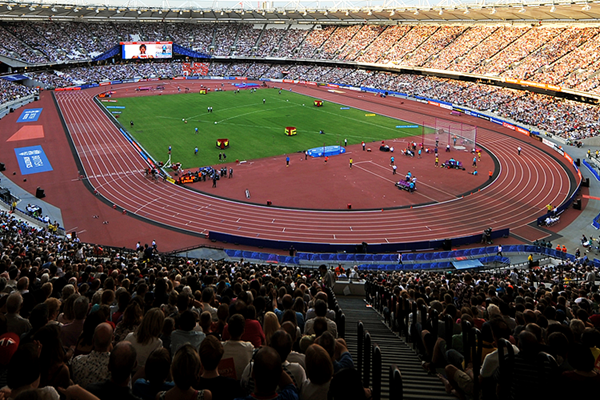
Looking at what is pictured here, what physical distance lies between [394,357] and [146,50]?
395 ft

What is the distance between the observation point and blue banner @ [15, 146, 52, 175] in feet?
150

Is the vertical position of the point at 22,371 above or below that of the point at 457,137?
below

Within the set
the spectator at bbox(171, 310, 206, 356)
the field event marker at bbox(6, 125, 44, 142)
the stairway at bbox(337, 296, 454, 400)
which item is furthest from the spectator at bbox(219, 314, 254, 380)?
the field event marker at bbox(6, 125, 44, 142)

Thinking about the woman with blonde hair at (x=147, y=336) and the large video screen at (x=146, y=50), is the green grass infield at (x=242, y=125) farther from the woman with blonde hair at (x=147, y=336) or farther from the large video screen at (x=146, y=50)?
the woman with blonde hair at (x=147, y=336)

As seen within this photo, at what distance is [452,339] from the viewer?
786cm

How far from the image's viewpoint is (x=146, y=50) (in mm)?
115562

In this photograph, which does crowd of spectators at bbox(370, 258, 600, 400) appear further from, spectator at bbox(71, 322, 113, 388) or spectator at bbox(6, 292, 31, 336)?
spectator at bbox(6, 292, 31, 336)

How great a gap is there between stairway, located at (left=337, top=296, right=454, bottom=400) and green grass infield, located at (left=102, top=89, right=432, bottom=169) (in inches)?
1439

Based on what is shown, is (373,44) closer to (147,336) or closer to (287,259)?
(287,259)

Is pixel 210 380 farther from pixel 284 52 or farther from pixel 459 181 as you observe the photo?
pixel 284 52

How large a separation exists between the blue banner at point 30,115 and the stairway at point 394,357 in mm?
66114

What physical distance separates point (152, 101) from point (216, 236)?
189 feet

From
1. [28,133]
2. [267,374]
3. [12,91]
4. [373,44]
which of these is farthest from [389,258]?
[373,44]

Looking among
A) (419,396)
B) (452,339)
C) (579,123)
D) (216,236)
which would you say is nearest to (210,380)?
(419,396)
